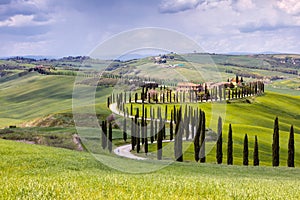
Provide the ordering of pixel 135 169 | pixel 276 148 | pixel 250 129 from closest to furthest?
pixel 135 169 < pixel 276 148 < pixel 250 129

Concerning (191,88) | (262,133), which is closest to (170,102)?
(191,88)

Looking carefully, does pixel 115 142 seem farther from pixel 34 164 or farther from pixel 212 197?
pixel 212 197

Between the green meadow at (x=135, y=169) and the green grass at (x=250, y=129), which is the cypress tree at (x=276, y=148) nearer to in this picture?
the green meadow at (x=135, y=169)

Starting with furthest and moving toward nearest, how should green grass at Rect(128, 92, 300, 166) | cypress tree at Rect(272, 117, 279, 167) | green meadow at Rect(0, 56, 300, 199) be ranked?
green grass at Rect(128, 92, 300, 166), cypress tree at Rect(272, 117, 279, 167), green meadow at Rect(0, 56, 300, 199)

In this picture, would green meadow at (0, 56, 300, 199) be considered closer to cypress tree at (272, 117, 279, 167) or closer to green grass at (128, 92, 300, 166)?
green grass at (128, 92, 300, 166)

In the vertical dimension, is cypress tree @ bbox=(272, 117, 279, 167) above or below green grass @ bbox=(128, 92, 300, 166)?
above

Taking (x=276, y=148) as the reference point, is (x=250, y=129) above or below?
below

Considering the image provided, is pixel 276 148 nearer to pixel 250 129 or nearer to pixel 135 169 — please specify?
pixel 250 129

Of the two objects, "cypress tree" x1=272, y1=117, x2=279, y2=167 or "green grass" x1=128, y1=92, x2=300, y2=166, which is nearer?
"cypress tree" x1=272, y1=117, x2=279, y2=167

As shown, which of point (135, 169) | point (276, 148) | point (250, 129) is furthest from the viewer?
point (250, 129)

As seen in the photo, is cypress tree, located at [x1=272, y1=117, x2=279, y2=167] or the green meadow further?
cypress tree, located at [x1=272, y1=117, x2=279, y2=167]

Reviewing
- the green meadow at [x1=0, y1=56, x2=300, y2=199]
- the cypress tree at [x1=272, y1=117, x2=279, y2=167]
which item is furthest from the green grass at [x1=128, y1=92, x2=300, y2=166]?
the cypress tree at [x1=272, y1=117, x2=279, y2=167]

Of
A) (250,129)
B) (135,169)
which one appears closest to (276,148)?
→ (250,129)

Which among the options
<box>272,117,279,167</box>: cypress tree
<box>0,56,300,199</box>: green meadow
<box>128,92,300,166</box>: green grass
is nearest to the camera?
<box>0,56,300,199</box>: green meadow
